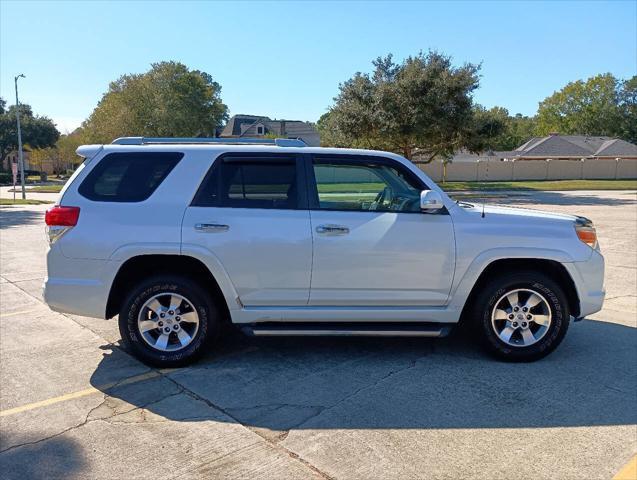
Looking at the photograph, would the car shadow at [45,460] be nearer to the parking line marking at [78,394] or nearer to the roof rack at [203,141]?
the parking line marking at [78,394]

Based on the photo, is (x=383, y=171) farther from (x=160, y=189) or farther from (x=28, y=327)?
(x=28, y=327)

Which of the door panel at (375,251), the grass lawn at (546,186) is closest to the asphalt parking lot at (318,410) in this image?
the door panel at (375,251)

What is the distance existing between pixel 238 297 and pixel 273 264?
0.43 m

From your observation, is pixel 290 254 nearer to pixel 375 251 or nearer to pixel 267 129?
pixel 375 251

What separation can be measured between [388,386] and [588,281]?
2.05 meters

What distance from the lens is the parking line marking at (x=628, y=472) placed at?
2885mm

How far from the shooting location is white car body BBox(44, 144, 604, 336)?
13.9 ft

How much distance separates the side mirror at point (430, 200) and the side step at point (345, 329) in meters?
1.05

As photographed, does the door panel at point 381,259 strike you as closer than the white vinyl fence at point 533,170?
Yes

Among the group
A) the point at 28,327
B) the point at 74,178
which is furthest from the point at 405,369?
the point at 28,327

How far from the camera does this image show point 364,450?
3135mm

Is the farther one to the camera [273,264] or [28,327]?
[28,327]

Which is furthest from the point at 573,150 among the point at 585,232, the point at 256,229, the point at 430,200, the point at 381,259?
the point at 256,229

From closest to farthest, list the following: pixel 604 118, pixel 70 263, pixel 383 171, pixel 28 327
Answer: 1. pixel 70 263
2. pixel 383 171
3. pixel 28 327
4. pixel 604 118
